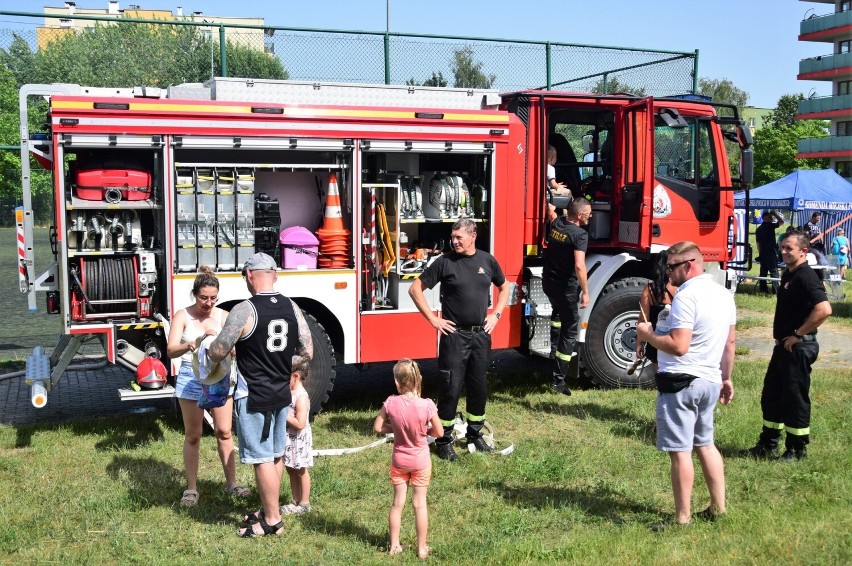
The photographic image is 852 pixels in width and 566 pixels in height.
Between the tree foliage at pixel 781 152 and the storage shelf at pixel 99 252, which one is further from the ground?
the tree foliage at pixel 781 152

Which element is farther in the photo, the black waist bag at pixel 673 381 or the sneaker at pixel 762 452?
the sneaker at pixel 762 452

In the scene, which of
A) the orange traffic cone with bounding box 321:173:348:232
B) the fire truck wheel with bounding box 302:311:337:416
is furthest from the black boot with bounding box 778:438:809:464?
the orange traffic cone with bounding box 321:173:348:232

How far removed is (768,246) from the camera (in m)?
19.2

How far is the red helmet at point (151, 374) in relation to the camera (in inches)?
285

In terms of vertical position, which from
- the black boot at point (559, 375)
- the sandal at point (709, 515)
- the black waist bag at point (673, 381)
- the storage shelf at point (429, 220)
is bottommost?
the sandal at point (709, 515)

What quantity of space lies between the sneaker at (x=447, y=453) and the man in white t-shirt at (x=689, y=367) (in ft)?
6.63

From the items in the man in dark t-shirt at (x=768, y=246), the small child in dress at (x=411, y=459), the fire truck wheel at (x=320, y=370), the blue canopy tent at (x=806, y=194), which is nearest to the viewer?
the small child in dress at (x=411, y=459)

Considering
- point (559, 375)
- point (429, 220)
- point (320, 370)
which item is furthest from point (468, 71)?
point (320, 370)

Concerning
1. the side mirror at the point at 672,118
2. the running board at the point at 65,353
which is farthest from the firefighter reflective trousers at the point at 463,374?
the side mirror at the point at 672,118

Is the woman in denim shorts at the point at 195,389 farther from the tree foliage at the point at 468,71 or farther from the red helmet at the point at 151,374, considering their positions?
the tree foliage at the point at 468,71

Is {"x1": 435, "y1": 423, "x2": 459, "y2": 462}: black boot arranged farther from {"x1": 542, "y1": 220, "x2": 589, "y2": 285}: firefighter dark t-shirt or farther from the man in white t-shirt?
{"x1": 542, "y1": 220, "x2": 589, "y2": 285}: firefighter dark t-shirt

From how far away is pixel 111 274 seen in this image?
7398 mm

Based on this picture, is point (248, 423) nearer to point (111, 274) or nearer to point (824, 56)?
point (111, 274)

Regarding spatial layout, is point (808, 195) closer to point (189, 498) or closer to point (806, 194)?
point (806, 194)
